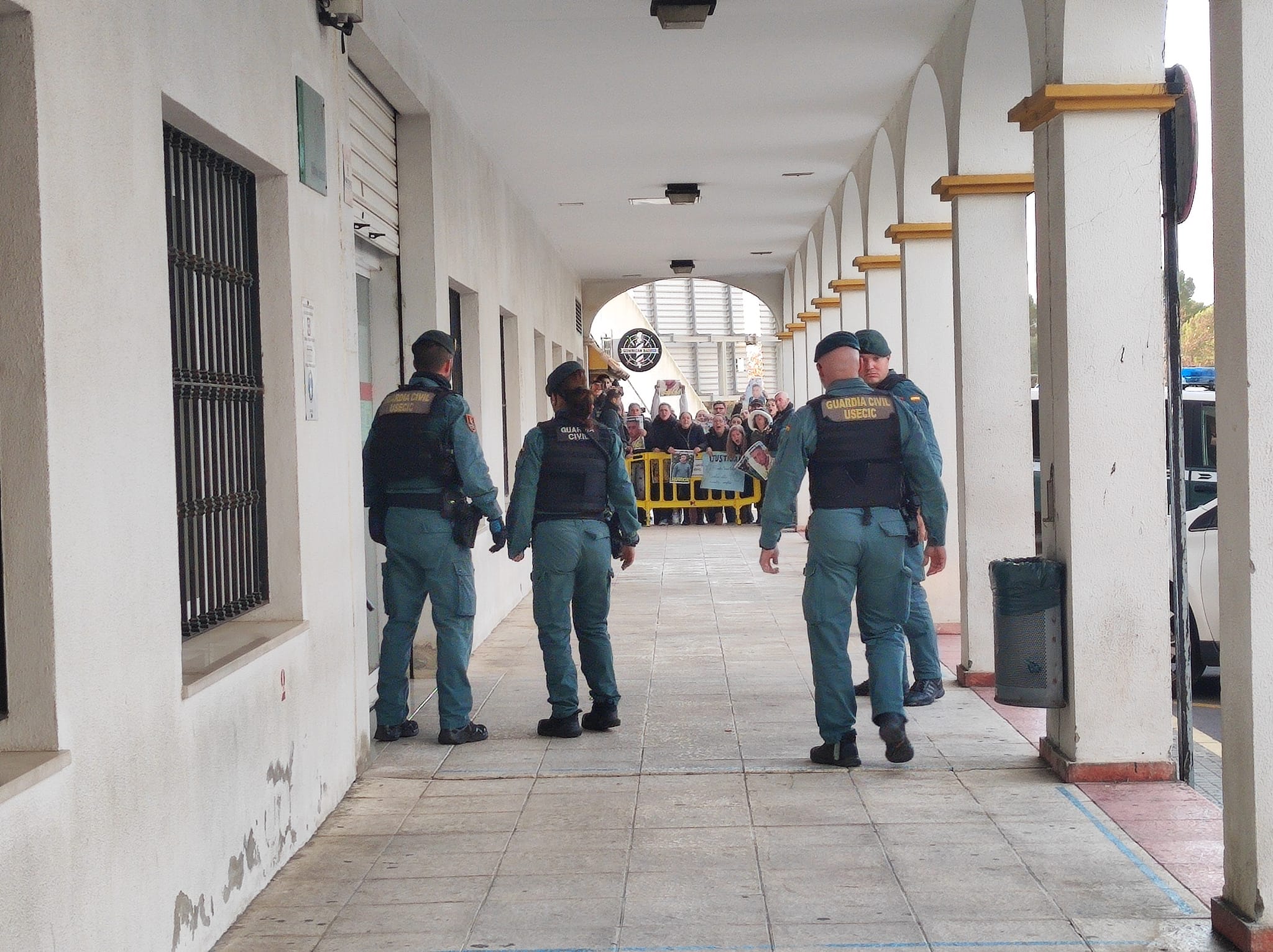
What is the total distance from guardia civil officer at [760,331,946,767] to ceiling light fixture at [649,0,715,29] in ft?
8.05

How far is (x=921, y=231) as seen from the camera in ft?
33.1

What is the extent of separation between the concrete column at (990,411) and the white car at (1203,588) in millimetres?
989

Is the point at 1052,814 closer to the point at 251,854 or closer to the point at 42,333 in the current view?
the point at 251,854

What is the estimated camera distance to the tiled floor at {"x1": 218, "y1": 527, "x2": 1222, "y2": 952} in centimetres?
416

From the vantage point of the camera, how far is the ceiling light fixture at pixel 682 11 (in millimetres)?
7605

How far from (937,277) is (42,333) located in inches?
315

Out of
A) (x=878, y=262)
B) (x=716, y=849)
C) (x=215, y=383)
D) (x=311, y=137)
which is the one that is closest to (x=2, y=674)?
(x=215, y=383)

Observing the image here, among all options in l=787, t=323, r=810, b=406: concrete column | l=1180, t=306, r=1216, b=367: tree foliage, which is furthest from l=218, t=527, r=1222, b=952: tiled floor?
l=1180, t=306, r=1216, b=367: tree foliage

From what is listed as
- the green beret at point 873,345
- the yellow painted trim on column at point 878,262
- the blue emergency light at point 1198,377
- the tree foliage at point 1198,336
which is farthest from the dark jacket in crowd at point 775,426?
the tree foliage at point 1198,336

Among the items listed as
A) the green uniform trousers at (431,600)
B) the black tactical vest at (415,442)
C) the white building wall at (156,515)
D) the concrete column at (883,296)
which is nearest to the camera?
the white building wall at (156,515)

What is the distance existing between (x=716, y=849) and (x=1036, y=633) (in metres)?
1.79

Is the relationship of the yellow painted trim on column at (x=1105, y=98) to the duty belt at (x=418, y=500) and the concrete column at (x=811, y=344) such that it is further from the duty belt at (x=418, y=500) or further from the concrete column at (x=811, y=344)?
the concrete column at (x=811, y=344)

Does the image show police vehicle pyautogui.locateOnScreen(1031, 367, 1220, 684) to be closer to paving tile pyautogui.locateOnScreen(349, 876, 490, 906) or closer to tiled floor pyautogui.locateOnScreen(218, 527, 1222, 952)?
tiled floor pyautogui.locateOnScreen(218, 527, 1222, 952)

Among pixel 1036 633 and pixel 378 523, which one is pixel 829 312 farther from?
pixel 1036 633
